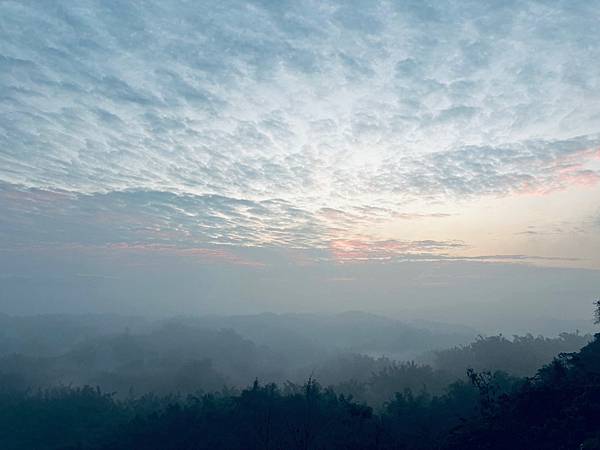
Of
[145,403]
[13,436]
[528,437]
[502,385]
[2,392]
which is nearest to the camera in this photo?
[528,437]

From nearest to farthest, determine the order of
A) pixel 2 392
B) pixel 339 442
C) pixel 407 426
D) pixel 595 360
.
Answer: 1. pixel 595 360
2. pixel 339 442
3. pixel 407 426
4. pixel 2 392

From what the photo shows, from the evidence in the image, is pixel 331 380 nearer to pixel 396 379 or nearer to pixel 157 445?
pixel 396 379

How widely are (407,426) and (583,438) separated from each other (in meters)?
41.9

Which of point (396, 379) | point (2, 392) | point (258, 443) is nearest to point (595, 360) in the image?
point (258, 443)

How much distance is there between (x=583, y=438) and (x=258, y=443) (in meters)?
42.1

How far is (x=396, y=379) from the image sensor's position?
361 ft

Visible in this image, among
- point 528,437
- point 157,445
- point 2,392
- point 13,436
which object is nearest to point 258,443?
point 157,445

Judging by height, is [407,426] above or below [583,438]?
below

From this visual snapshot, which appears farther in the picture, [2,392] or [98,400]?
[2,392]

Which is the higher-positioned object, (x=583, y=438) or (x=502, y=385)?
(x=583, y=438)

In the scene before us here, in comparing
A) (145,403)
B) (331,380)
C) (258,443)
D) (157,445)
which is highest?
(258,443)

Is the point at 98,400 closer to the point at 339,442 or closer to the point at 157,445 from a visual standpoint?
the point at 157,445

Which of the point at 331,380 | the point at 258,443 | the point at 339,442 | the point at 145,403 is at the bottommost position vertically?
the point at 331,380

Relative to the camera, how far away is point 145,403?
339 ft
